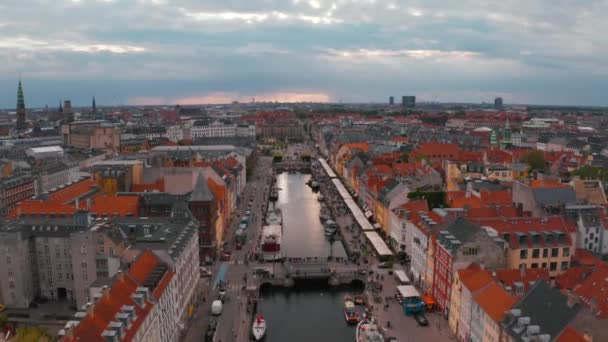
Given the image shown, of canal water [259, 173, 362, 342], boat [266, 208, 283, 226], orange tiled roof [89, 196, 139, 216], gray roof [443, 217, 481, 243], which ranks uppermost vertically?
gray roof [443, 217, 481, 243]

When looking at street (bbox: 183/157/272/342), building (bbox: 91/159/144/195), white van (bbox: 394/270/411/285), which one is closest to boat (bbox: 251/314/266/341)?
street (bbox: 183/157/272/342)

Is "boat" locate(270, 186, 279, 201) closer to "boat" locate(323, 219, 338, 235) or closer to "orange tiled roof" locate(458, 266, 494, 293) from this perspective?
"boat" locate(323, 219, 338, 235)

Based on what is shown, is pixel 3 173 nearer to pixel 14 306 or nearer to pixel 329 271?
pixel 14 306

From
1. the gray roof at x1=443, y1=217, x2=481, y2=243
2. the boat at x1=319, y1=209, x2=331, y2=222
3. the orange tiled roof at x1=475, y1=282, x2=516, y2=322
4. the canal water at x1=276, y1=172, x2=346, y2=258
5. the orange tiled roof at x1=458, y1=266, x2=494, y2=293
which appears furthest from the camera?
the boat at x1=319, y1=209, x2=331, y2=222

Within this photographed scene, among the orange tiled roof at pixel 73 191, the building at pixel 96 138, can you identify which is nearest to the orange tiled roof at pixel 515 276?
the orange tiled roof at pixel 73 191

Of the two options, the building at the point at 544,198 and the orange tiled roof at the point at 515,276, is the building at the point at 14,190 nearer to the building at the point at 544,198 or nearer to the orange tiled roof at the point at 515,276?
the orange tiled roof at the point at 515,276

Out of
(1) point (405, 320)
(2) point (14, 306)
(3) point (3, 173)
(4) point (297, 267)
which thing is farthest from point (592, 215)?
(3) point (3, 173)
